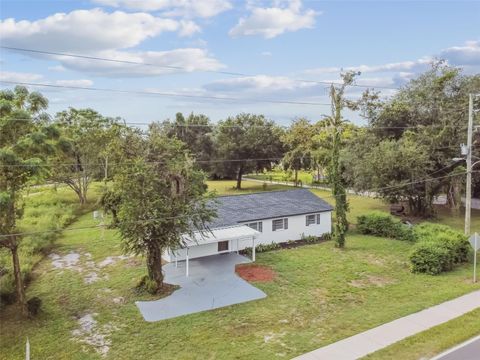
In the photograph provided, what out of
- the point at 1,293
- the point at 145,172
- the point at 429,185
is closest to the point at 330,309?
the point at 145,172

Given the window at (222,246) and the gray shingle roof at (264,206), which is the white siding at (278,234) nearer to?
the window at (222,246)

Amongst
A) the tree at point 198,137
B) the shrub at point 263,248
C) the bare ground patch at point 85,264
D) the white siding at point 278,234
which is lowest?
the bare ground patch at point 85,264

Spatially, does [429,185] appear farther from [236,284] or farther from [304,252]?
[236,284]

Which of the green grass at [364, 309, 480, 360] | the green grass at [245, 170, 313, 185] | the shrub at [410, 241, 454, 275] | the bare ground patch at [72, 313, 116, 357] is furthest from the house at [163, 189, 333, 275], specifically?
the green grass at [245, 170, 313, 185]

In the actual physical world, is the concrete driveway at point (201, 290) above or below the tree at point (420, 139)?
below

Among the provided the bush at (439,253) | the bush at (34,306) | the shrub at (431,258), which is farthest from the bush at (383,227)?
the bush at (34,306)
